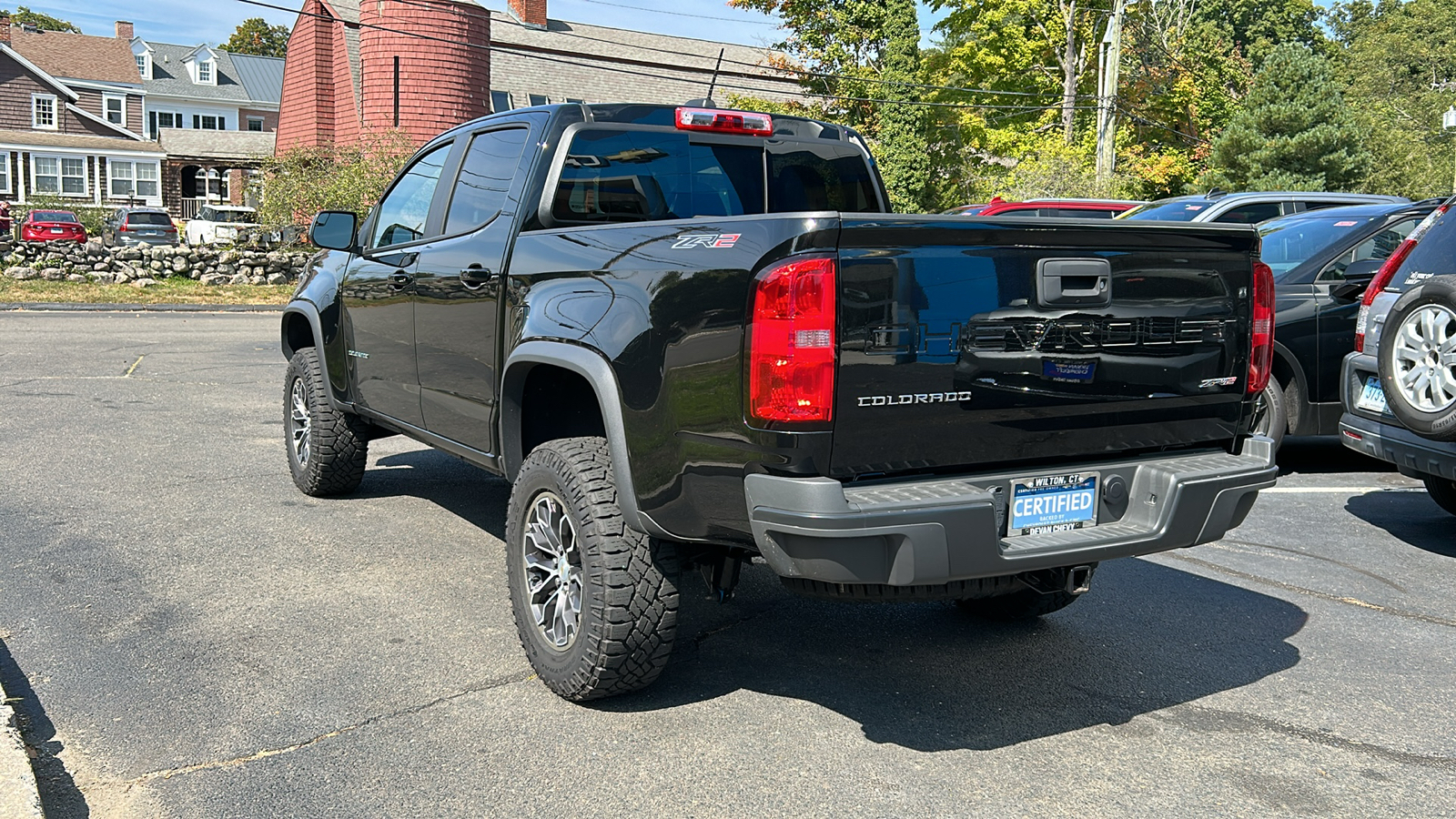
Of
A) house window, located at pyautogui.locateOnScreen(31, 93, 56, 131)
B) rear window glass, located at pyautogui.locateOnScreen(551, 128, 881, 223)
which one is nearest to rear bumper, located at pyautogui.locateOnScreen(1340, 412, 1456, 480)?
rear window glass, located at pyautogui.locateOnScreen(551, 128, 881, 223)

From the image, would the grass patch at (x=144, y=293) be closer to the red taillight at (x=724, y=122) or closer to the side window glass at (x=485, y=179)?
the side window glass at (x=485, y=179)

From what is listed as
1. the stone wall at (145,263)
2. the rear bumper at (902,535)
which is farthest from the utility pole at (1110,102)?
the rear bumper at (902,535)

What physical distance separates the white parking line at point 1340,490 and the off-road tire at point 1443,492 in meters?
0.76

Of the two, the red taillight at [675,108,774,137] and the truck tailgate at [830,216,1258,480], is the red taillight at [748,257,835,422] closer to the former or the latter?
the truck tailgate at [830,216,1258,480]

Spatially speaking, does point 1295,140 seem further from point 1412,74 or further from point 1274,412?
point 1412,74

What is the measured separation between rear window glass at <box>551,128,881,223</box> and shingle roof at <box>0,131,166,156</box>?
52.4 meters

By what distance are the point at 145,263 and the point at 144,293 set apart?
97.5 inches

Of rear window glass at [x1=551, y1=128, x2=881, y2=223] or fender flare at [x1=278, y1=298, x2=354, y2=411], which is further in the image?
fender flare at [x1=278, y1=298, x2=354, y2=411]

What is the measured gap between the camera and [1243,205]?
12.0 metres

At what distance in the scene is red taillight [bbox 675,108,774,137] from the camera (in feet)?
16.5

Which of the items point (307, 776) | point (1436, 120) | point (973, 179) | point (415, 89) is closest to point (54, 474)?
point (307, 776)

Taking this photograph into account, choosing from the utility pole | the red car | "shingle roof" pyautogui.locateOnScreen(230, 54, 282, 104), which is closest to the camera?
the utility pole

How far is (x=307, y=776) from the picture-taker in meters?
3.52

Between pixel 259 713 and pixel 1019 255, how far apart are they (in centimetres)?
279
